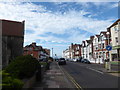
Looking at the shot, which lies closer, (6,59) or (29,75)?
(29,75)

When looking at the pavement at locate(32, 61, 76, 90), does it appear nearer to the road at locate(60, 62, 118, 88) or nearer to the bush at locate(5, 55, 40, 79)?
the road at locate(60, 62, 118, 88)

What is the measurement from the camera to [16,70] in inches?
331

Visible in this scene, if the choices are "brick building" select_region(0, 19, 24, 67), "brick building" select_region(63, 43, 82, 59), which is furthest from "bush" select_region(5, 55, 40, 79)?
"brick building" select_region(63, 43, 82, 59)

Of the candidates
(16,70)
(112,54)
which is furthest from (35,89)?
(112,54)

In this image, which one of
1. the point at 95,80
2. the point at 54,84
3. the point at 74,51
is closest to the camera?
the point at 54,84

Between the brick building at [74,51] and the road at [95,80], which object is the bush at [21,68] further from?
the brick building at [74,51]

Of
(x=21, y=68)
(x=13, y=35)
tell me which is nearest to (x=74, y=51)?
(x=13, y=35)

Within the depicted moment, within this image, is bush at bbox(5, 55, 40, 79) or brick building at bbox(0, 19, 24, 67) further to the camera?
brick building at bbox(0, 19, 24, 67)

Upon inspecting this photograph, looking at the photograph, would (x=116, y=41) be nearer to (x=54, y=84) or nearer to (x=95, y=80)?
(x=95, y=80)

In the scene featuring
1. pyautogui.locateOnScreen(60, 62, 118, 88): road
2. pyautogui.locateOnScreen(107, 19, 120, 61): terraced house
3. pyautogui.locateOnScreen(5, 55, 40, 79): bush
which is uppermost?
pyautogui.locateOnScreen(107, 19, 120, 61): terraced house

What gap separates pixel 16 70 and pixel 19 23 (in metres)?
36.9

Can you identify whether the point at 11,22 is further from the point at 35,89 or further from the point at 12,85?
the point at 12,85

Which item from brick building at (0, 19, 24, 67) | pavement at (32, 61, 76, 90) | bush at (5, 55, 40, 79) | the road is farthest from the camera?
brick building at (0, 19, 24, 67)

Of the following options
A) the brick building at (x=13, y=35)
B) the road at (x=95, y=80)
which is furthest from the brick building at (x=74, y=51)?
the road at (x=95, y=80)
